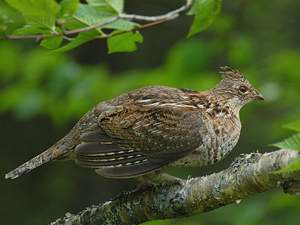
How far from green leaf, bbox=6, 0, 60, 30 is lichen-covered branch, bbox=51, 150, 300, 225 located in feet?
4.15

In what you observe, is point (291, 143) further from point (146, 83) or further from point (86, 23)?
point (146, 83)

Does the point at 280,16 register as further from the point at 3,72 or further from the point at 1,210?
the point at 1,210

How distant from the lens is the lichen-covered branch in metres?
4.35

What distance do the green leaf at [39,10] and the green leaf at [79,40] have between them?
0.15m

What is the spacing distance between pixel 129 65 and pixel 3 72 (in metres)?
2.46

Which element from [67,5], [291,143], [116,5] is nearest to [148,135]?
[116,5]

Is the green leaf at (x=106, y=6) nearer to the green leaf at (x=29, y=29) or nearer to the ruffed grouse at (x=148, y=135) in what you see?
the green leaf at (x=29, y=29)

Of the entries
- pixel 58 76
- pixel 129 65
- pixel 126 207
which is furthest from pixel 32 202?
pixel 126 207

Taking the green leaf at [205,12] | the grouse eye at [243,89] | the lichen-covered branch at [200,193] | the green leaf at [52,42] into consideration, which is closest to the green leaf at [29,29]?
the green leaf at [52,42]

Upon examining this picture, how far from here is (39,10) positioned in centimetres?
471

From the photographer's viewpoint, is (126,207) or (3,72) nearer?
(126,207)

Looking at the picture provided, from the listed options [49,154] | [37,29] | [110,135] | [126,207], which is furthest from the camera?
[49,154]

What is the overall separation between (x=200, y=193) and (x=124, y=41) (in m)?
1.08

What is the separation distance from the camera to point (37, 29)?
191 inches
